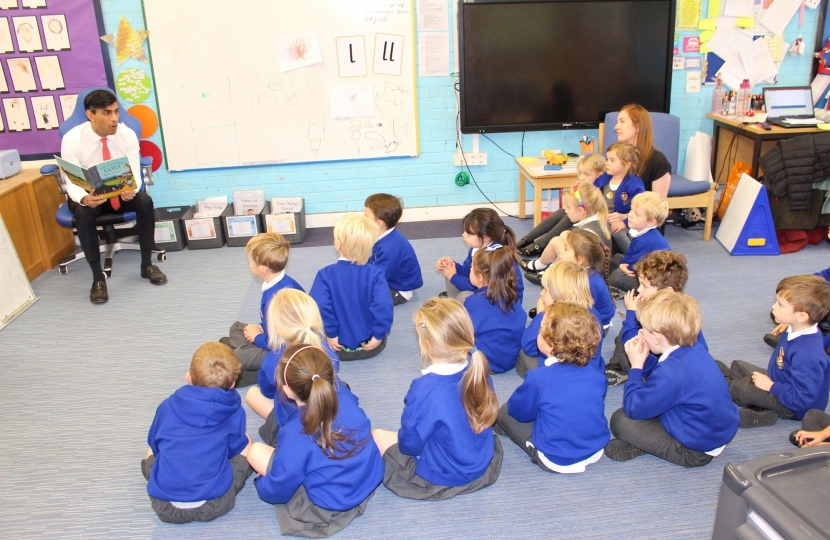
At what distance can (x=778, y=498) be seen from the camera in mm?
935

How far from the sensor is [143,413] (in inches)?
115

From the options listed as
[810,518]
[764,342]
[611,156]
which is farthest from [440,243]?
[810,518]

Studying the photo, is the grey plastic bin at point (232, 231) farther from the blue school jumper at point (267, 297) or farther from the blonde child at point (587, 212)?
the blonde child at point (587, 212)

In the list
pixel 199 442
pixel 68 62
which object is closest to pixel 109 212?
pixel 68 62

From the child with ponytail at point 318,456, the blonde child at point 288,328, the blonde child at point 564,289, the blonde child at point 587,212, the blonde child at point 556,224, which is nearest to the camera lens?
the child with ponytail at point 318,456


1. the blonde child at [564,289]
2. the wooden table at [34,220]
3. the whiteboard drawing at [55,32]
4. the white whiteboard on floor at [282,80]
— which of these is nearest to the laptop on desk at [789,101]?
the white whiteboard on floor at [282,80]

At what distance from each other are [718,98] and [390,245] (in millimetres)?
3194

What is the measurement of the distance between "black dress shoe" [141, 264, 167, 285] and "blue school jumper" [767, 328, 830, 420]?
11.7 feet

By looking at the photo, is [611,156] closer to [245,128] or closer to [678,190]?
[678,190]

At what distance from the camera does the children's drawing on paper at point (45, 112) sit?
16.0 feet

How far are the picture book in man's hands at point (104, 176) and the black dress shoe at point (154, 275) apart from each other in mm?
528

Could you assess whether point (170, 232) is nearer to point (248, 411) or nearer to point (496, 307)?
point (248, 411)

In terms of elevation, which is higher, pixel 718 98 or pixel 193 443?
pixel 718 98

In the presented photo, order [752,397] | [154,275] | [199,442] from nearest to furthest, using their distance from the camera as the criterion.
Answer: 1. [199,442]
2. [752,397]
3. [154,275]
